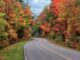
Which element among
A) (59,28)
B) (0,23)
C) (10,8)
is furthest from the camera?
(59,28)

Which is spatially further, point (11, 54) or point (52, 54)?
point (11, 54)

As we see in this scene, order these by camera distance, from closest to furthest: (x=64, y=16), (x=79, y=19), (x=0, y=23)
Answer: (x=0, y=23), (x=79, y=19), (x=64, y=16)

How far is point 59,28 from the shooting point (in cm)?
7031

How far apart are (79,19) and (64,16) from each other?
7.99 metres

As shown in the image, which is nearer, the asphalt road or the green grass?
the asphalt road

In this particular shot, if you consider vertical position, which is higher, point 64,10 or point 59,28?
point 64,10

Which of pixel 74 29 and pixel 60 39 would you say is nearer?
pixel 74 29

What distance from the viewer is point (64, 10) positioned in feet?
184

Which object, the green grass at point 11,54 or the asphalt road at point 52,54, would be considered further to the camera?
the green grass at point 11,54

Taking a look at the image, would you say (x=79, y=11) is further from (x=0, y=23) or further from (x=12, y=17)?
(x=0, y=23)

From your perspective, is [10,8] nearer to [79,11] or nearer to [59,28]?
[79,11]

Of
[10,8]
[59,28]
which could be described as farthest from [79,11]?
[59,28]

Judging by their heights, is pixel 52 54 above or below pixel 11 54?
above

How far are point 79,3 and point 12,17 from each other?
11878 millimetres
